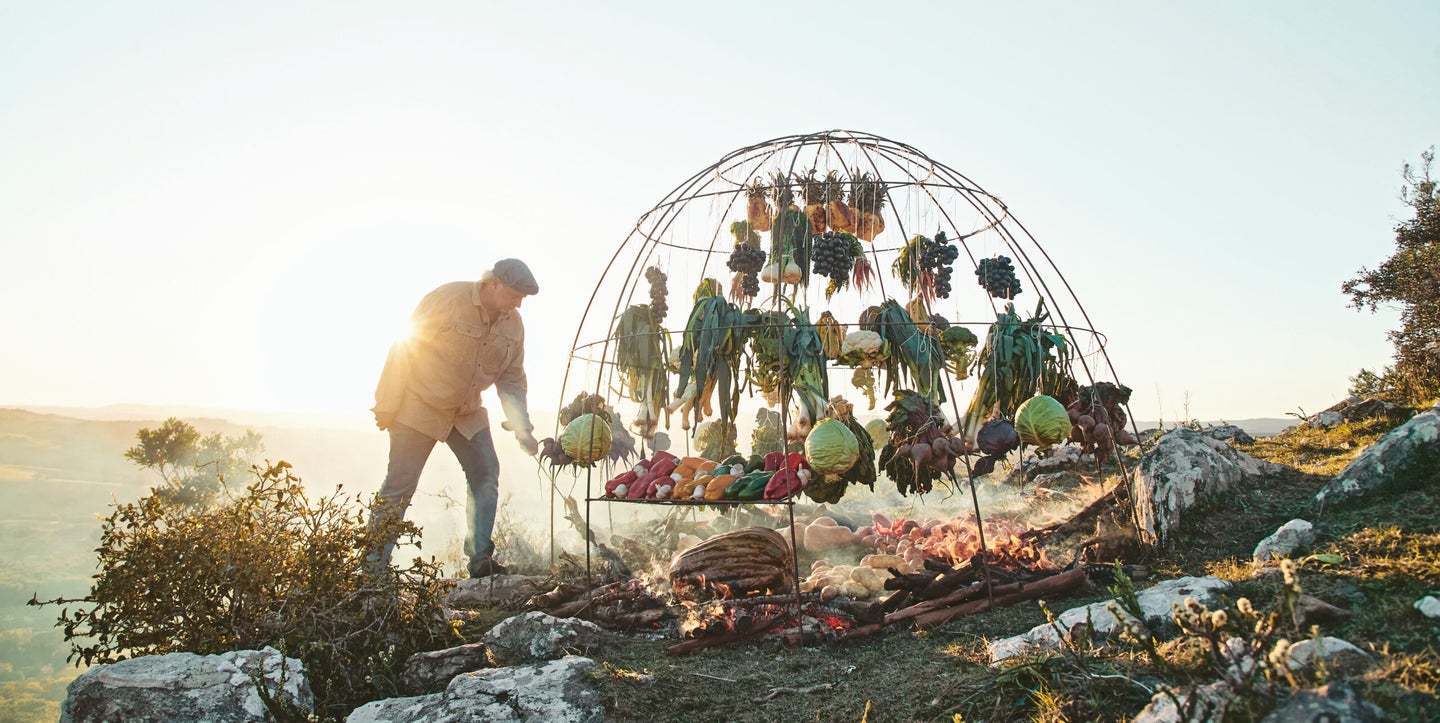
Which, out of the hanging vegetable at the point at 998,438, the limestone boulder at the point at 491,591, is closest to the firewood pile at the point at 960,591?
the hanging vegetable at the point at 998,438

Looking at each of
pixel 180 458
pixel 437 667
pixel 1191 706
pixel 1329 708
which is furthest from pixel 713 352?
pixel 180 458

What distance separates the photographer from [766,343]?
454cm

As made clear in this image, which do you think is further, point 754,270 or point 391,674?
point 754,270

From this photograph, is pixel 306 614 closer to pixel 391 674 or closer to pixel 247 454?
pixel 391 674

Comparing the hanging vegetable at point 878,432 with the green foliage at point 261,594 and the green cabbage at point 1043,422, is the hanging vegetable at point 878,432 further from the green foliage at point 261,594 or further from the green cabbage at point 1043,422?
the green foliage at point 261,594

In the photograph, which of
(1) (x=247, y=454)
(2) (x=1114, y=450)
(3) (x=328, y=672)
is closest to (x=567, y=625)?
(3) (x=328, y=672)

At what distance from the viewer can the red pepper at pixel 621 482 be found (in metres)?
4.88

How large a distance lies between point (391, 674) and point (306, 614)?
50 centimetres

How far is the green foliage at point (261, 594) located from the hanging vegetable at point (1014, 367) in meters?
3.40

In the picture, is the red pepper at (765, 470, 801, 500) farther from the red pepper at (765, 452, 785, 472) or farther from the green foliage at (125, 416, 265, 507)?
the green foliage at (125, 416, 265, 507)

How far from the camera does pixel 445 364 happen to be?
18.0 ft

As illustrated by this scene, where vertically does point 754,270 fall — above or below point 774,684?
above

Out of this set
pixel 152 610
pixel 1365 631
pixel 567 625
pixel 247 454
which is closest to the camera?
pixel 1365 631

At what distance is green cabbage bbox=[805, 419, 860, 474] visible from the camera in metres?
3.95
